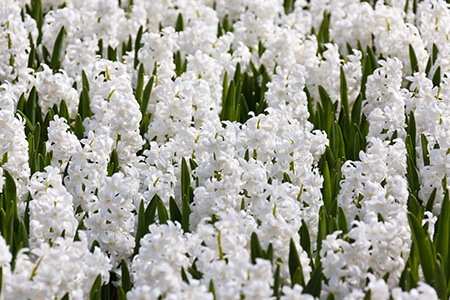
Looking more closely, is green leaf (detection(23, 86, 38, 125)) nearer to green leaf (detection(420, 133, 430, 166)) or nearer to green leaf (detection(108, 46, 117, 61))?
green leaf (detection(108, 46, 117, 61))

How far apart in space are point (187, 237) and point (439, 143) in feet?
4.24

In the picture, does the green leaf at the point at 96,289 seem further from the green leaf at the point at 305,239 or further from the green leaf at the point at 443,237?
the green leaf at the point at 443,237

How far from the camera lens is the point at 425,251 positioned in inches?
128

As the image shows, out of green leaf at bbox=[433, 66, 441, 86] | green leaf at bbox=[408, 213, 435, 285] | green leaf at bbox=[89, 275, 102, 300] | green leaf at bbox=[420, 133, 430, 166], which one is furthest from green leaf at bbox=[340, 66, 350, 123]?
green leaf at bbox=[89, 275, 102, 300]

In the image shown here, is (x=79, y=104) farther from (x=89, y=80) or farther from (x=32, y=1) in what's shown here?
(x=32, y=1)

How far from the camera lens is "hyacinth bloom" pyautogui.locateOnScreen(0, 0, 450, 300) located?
3139 mm

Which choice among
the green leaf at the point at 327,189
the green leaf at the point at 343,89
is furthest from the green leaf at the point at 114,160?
the green leaf at the point at 343,89

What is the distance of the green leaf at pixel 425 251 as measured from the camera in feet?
10.6

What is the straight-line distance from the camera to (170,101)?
14.8 feet

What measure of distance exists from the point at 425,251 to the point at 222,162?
3.15 feet

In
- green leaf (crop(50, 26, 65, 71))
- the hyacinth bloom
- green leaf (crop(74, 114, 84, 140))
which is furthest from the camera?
green leaf (crop(50, 26, 65, 71))

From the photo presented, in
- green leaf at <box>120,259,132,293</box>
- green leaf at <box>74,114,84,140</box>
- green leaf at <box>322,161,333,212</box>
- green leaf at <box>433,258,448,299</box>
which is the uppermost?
green leaf at <box>74,114,84,140</box>

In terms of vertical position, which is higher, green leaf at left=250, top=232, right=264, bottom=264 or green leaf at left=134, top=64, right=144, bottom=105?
green leaf at left=134, top=64, right=144, bottom=105

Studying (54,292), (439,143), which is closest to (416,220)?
(439,143)
